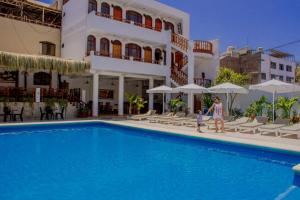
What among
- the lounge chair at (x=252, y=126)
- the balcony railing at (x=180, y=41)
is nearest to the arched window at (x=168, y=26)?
the balcony railing at (x=180, y=41)

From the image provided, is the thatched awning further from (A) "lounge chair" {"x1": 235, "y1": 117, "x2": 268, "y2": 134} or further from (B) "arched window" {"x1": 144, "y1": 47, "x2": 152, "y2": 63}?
(A) "lounge chair" {"x1": 235, "y1": 117, "x2": 268, "y2": 134}

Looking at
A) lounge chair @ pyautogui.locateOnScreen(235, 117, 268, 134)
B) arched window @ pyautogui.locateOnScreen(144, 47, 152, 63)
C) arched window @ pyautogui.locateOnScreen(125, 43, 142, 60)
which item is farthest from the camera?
arched window @ pyautogui.locateOnScreen(144, 47, 152, 63)

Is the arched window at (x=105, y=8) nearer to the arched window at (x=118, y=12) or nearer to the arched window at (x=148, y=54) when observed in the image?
the arched window at (x=118, y=12)

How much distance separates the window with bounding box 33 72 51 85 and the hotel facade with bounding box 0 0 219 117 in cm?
32

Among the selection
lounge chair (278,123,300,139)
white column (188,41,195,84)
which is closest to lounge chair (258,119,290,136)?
lounge chair (278,123,300,139)

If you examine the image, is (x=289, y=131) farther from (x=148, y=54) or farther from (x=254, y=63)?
(x=254, y=63)

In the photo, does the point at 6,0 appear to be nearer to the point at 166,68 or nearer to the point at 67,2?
the point at 67,2

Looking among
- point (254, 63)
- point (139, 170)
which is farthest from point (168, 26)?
point (254, 63)

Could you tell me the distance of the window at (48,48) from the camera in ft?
75.5

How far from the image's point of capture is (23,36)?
21.7 m

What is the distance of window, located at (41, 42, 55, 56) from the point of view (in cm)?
2302

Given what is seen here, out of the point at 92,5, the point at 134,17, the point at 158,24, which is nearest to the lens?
the point at 92,5

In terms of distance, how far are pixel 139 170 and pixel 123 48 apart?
16.9 m

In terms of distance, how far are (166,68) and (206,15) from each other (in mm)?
5298
